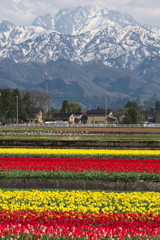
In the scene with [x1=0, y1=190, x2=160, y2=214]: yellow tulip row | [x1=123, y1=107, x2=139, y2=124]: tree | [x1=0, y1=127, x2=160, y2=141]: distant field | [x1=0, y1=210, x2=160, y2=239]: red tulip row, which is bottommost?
[x1=0, y1=190, x2=160, y2=214]: yellow tulip row

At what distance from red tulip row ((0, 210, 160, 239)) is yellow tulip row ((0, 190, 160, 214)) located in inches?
26.2

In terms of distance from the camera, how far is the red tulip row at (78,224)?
34.2ft

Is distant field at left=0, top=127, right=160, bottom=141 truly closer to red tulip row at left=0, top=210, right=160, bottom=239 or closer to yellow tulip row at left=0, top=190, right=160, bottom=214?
yellow tulip row at left=0, top=190, right=160, bottom=214

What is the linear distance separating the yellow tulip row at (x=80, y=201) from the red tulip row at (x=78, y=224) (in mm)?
666

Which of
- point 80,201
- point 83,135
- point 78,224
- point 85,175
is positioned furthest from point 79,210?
point 83,135

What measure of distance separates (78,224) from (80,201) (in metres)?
3.88

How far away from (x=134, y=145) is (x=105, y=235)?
33.3 metres

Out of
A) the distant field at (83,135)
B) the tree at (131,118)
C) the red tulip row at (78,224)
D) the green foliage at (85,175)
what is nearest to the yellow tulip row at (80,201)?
the red tulip row at (78,224)

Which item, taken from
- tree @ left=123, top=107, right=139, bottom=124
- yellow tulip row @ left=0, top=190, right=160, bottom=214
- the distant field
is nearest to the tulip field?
yellow tulip row @ left=0, top=190, right=160, bottom=214

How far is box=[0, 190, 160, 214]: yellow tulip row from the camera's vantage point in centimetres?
1418

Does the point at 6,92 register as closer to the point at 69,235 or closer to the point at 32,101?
the point at 32,101

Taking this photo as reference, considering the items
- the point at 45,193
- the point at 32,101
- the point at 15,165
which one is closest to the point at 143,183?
the point at 45,193

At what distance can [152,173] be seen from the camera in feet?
69.6

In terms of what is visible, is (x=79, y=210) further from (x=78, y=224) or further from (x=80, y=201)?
(x=78, y=224)
